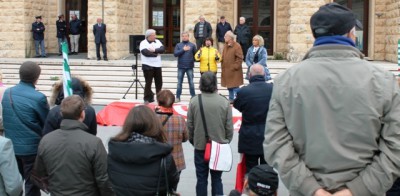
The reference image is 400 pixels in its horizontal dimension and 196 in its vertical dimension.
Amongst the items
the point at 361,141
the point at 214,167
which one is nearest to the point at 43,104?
the point at 214,167

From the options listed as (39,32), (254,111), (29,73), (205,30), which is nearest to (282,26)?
(205,30)

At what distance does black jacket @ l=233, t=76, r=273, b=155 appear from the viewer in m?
6.56

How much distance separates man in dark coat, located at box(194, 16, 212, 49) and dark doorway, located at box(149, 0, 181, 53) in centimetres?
493

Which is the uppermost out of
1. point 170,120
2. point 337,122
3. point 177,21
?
point 177,21

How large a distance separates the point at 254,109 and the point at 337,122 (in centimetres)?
360

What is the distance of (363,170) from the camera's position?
2957mm

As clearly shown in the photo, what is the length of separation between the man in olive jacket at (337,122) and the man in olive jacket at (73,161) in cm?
195

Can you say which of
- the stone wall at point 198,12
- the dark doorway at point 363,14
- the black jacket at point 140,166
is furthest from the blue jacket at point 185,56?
the black jacket at point 140,166

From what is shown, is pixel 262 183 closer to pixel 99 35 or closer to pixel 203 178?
pixel 203 178

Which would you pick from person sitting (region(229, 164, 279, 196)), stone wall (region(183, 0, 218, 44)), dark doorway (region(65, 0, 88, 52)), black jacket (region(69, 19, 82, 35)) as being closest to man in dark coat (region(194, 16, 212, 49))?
stone wall (region(183, 0, 218, 44))

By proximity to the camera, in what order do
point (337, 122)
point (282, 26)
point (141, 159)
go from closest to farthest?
point (337, 122), point (141, 159), point (282, 26)

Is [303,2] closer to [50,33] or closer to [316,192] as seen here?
[50,33]

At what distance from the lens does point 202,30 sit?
19719 mm

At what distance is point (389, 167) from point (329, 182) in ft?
1.02
